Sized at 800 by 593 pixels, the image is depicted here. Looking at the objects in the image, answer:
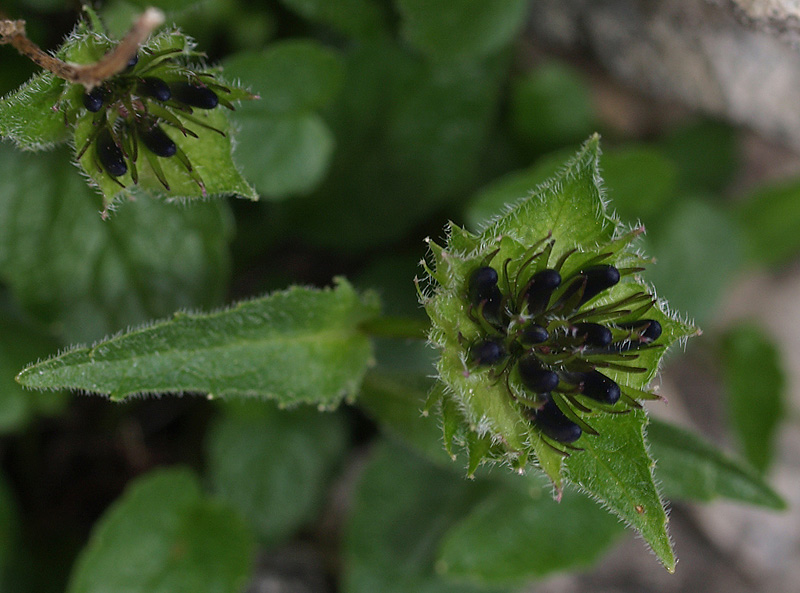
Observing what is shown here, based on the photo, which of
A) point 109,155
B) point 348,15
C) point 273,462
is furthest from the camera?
point 273,462

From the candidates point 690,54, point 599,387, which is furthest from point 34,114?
point 690,54

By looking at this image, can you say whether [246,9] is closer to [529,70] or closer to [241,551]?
[529,70]

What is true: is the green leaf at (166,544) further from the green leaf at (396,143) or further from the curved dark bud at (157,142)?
the curved dark bud at (157,142)

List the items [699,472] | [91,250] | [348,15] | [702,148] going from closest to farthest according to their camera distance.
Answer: [699,472] → [91,250] → [348,15] → [702,148]

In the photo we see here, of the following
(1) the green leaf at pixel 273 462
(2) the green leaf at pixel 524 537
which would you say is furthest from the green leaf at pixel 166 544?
(2) the green leaf at pixel 524 537

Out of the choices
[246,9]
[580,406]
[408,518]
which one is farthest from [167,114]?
[408,518]

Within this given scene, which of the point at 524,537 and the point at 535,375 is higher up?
the point at 535,375

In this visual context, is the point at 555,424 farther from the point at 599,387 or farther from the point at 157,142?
the point at 157,142
